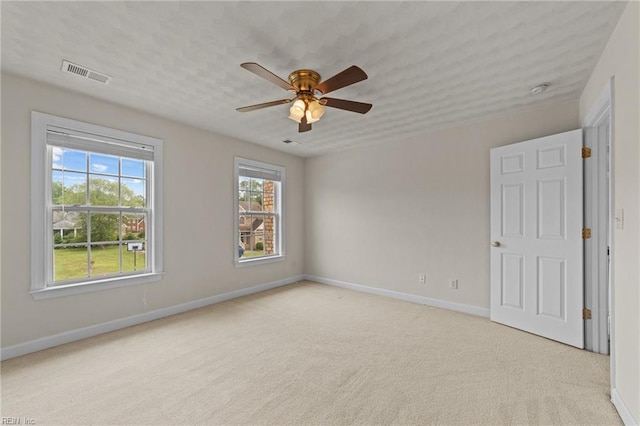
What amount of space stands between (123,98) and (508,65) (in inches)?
147

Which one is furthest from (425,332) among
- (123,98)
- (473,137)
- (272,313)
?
(123,98)

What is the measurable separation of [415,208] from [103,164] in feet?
13.3

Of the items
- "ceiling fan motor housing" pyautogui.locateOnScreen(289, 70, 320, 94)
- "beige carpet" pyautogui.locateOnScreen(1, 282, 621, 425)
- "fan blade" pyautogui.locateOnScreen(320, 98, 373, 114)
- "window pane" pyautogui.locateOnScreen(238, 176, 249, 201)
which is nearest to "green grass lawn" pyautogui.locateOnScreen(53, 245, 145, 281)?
"beige carpet" pyautogui.locateOnScreen(1, 282, 621, 425)

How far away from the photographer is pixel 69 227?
290cm

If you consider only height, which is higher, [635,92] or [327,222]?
[635,92]

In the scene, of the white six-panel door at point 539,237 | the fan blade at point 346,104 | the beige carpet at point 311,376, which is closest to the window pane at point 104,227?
the beige carpet at point 311,376

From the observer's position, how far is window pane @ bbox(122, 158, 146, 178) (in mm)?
3333

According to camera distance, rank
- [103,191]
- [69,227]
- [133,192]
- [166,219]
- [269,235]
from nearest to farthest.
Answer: [69,227] < [103,191] < [133,192] < [166,219] < [269,235]

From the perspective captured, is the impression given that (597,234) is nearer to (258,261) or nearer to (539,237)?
(539,237)

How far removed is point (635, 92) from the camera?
63.7 inches

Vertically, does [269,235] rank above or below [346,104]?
below

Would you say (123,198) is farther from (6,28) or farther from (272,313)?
(272,313)

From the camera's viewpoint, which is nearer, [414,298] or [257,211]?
[414,298]

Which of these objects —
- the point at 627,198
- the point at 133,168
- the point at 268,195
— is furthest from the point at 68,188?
the point at 627,198
